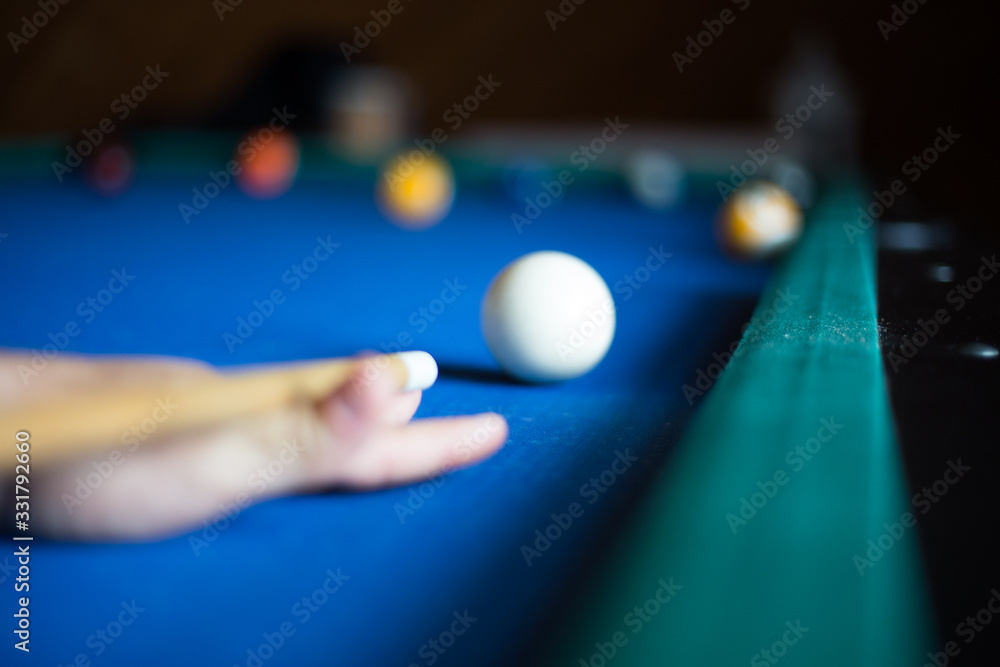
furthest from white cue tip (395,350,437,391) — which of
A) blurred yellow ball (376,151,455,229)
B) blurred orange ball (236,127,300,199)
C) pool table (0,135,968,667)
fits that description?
blurred orange ball (236,127,300,199)

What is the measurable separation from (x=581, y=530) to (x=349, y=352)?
76cm

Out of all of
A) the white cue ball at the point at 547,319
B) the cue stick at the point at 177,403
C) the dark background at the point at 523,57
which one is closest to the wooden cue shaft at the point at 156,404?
the cue stick at the point at 177,403

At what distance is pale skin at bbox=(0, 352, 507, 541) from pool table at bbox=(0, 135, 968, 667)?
19 millimetres

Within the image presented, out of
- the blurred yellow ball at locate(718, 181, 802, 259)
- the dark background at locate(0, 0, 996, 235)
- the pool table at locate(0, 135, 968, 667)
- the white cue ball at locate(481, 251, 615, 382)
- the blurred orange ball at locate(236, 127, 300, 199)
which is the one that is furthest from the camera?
the dark background at locate(0, 0, 996, 235)

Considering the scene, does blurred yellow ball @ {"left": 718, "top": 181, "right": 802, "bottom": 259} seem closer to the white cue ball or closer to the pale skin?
the white cue ball

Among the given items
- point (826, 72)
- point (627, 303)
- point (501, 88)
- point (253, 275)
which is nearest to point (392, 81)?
point (501, 88)

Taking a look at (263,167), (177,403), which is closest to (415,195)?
(263,167)

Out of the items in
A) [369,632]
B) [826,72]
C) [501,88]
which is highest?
[826,72]

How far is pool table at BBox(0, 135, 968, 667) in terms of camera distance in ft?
1.75

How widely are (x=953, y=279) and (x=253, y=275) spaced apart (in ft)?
4.69

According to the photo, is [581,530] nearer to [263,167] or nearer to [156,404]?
[156,404]

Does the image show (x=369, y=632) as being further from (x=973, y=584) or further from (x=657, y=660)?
(x=973, y=584)

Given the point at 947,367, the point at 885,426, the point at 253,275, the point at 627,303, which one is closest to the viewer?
the point at 885,426

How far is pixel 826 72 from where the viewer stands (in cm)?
544
